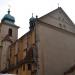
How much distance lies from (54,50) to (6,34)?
12.1 metres

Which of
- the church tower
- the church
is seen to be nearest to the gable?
the church

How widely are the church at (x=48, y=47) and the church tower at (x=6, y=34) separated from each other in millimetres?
2054

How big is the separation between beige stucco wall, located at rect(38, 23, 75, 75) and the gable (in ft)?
2.11

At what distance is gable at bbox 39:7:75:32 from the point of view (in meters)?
23.9

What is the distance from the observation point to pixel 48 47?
73.8 ft

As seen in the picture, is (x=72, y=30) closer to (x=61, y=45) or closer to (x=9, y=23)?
(x=61, y=45)

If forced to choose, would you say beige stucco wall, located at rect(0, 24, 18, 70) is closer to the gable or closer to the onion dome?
the onion dome

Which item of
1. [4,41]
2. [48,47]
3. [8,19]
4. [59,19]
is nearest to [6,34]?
[4,41]

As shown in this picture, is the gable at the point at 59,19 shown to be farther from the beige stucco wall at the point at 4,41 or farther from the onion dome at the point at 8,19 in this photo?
the onion dome at the point at 8,19

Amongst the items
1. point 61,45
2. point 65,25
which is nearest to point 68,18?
point 65,25

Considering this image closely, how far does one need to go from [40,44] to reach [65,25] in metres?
5.13

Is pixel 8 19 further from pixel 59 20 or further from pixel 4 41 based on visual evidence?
pixel 59 20

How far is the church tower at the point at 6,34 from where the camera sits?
30272 mm

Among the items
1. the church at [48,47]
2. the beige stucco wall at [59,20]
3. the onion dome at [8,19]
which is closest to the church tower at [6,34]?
the onion dome at [8,19]
